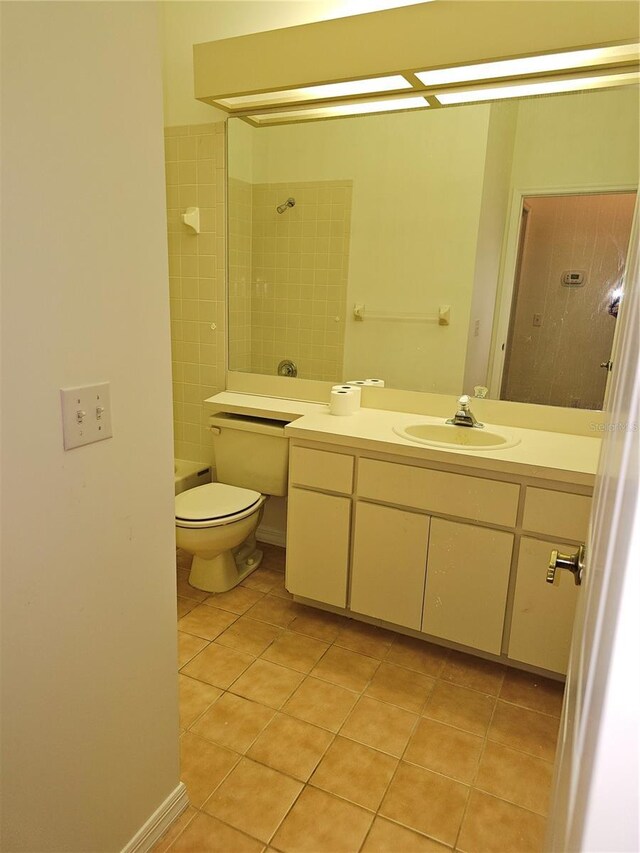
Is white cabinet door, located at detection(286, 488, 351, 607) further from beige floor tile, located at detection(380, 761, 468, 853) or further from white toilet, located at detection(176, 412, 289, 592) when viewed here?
beige floor tile, located at detection(380, 761, 468, 853)

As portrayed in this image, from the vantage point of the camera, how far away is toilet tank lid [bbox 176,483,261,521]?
95.5 inches

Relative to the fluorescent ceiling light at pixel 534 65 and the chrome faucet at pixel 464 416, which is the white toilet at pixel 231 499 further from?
the fluorescent ceiling light at pixel 534 65

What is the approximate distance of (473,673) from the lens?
214 centimetres

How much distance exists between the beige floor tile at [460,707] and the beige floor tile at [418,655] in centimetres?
8

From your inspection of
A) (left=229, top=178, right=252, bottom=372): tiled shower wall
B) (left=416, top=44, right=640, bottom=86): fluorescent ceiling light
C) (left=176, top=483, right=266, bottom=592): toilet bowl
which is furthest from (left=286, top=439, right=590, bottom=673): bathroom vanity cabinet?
(left=416, top=44, right=640, bottom=86): fluorescent ceiling light

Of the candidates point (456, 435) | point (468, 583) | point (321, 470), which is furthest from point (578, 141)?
point (468, 583)

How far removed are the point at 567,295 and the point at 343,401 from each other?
96 cm

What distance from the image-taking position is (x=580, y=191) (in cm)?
204

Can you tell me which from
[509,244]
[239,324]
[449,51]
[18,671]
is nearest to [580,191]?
[509,244]

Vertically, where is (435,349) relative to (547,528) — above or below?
above

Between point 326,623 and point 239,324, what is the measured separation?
149 centimetres

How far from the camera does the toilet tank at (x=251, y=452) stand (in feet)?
8.64

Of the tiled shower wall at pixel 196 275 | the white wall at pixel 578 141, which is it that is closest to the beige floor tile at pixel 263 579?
the tiled shower wall at pixel 196 275

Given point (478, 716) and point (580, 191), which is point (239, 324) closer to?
point (580, 191)
